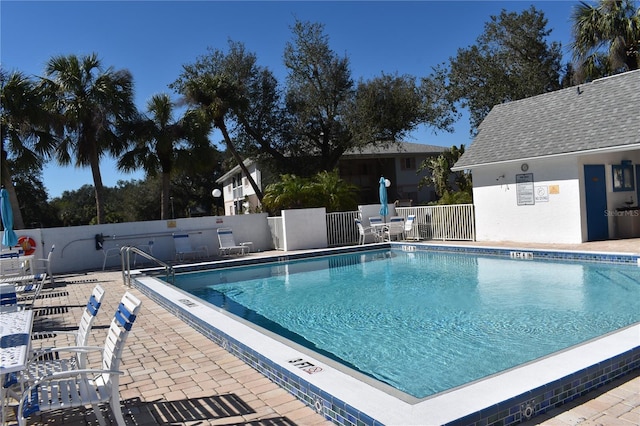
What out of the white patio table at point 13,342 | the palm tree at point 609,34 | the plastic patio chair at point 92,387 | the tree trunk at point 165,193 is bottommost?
the plastic patio chair at point 92,387

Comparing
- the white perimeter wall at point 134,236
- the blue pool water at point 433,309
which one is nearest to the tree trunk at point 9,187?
the white perimeter wall at point 134,236

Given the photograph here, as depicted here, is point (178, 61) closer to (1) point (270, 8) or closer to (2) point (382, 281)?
(1) point (270, 8)

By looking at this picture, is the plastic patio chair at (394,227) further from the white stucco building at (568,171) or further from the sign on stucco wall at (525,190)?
the sign on stucco wall at (525,190)

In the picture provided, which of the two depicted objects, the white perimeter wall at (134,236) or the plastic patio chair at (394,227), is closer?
the white perimeter wall at (134,236)

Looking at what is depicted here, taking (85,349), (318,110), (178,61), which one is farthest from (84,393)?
(178,61)

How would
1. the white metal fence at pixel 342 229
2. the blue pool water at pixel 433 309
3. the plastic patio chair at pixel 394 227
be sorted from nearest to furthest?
the blue pool water at pixel 433 309, the plastic patio chair at pixel 394 227, the white metal fence at pixel 342 229

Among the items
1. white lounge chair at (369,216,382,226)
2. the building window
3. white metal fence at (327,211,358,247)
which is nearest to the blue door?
the building window

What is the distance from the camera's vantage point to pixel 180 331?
6672 mm

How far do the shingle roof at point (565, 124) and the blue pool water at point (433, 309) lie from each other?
420cm

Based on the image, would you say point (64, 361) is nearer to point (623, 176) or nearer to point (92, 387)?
point (92, 387)

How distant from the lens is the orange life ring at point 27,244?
47.5 feet

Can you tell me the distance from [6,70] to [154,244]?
25.2 ft

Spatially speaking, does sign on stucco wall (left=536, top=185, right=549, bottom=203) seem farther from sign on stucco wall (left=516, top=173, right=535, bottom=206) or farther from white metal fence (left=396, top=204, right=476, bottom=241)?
white metal fence (left=396, top=204, right=476, bottom=241)

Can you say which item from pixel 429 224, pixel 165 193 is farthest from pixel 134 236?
pixel 429 224
